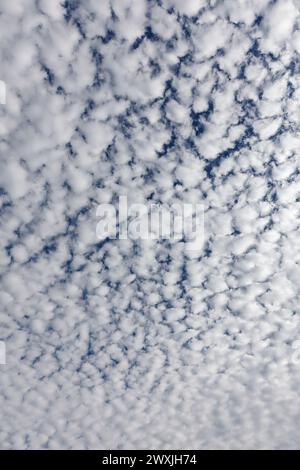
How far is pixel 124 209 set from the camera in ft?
32.5
